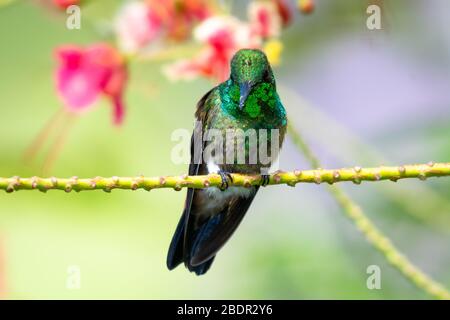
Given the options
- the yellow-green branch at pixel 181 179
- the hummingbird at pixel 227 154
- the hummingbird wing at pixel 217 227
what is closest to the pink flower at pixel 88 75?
the hummingbird at pixel 227 154

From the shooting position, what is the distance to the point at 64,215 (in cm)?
245

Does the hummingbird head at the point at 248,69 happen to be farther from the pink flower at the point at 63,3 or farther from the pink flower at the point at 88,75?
the pink flower at the point at 63,3

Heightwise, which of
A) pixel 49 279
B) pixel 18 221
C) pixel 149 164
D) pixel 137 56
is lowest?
pixel 49 279

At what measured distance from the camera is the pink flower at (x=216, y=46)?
70.1 inches

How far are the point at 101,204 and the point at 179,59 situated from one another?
29.2 inches

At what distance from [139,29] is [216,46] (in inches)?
6.9

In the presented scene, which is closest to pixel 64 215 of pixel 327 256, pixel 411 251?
pixel 327 256

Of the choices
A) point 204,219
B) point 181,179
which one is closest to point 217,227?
point 204,219

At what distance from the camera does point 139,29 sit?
178 cm

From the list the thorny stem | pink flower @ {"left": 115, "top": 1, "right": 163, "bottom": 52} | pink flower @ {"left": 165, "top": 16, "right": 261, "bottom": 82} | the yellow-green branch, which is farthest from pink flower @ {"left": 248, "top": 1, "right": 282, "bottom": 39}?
the yellow-green branch

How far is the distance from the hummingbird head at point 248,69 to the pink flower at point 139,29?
19cm

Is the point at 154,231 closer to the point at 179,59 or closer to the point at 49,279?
the point at 49,279

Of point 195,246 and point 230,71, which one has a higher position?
point 230,71

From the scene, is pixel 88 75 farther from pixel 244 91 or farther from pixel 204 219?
pixel 204 219
